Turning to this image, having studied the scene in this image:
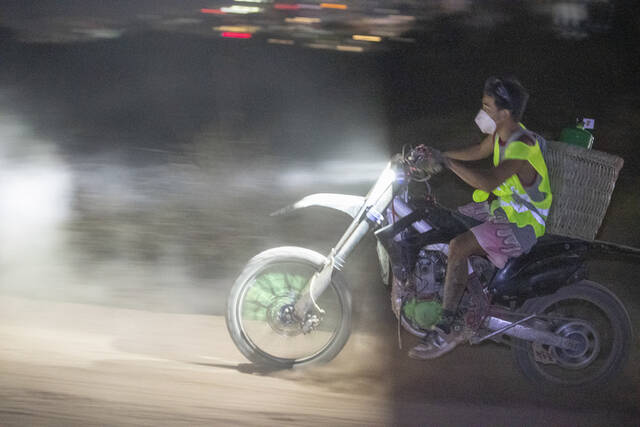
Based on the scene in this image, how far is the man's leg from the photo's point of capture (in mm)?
5160

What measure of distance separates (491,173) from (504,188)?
8.5 inches

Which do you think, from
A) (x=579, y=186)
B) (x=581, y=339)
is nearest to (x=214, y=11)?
(x=579, y=186)

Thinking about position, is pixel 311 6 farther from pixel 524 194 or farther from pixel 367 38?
pixel 524 194

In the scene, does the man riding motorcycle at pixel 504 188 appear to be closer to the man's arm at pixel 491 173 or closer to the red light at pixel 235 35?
the man's arm at pixel 491 173

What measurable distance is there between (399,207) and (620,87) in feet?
18.3

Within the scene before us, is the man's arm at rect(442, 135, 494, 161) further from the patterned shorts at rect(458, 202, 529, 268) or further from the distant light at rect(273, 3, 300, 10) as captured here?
the distant light at rect(273, 3, 300, 10)

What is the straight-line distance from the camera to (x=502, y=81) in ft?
16.7

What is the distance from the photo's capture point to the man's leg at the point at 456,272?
5.16 m

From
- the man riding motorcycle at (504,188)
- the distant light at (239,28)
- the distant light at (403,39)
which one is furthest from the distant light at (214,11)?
the man riding motorcycle at (504,188)

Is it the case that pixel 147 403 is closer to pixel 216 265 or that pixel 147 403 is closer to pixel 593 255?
pixel 216 265

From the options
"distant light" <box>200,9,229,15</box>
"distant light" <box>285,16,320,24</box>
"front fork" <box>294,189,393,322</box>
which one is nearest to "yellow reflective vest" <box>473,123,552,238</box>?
"front fork" <box>294,189,393,322</box>

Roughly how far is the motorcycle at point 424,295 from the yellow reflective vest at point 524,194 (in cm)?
Result: 29

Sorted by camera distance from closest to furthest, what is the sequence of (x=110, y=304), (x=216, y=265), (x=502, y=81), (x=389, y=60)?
(x=502, y=81)
(x=110, y=304)
(x=216, y=265)
(x=389, y=60)

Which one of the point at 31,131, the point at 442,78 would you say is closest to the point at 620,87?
the point at 442,78
